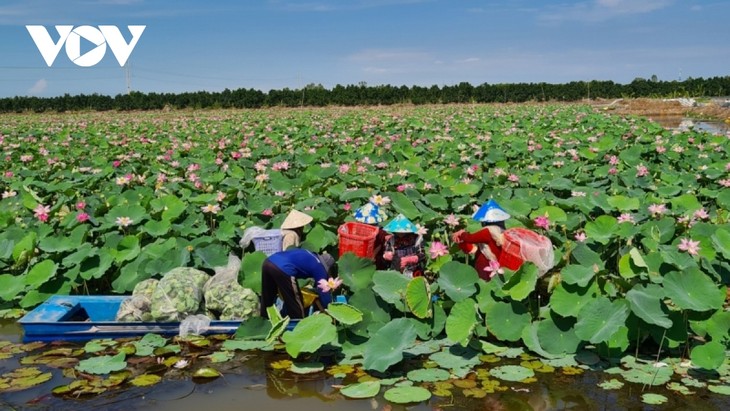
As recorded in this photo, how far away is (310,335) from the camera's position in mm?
3393

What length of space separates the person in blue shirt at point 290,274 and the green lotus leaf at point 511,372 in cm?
117

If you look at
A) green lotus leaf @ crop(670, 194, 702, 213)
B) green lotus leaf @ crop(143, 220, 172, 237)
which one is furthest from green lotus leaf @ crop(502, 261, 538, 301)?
green lotus leaf @ crop(143, 220, 172, 237)

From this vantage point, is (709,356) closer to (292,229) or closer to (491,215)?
(491,215)

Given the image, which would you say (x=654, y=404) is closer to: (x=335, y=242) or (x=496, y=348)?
(x=496, y=348)

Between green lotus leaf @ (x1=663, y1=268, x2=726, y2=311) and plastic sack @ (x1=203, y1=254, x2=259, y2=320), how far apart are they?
2453mm

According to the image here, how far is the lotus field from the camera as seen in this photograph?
330cm

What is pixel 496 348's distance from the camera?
3518mm

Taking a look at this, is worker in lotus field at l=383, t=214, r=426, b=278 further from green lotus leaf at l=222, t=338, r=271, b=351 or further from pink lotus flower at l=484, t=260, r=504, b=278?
green lotus leaf at l=222, t=338, r=271, b=351

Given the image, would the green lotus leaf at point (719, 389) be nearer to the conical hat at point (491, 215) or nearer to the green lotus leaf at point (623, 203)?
the conical hat at point (491, 215)

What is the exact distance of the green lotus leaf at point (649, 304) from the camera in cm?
312

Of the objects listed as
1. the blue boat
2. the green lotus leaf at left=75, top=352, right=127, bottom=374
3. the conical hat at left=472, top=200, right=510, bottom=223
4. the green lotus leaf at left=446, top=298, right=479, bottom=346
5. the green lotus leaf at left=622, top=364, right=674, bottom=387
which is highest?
the conical hat at left=472, top=200, right=510, bottom=223

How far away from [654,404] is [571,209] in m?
2.64

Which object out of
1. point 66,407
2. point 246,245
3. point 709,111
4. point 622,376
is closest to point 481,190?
point 246,245

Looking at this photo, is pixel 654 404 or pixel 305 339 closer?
pixel 654 404
